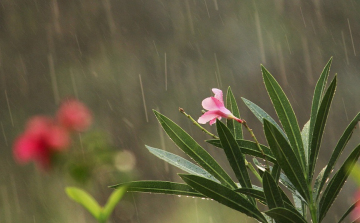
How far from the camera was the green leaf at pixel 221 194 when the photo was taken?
1.65 feet

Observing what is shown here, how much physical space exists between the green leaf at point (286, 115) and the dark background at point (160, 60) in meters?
2.86

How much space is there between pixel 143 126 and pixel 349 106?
1594 mm

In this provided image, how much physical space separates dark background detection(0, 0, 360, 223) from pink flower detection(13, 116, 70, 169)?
2.28 meters

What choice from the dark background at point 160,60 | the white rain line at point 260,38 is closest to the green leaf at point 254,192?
the dark background at point 160,60

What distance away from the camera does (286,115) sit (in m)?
0.56

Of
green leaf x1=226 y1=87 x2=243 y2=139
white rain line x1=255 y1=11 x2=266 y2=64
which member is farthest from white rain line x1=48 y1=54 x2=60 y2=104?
green leaf x1=226 y1=87 x2=243 y2=139

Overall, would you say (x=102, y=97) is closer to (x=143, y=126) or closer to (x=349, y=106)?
(x=143, y=126)

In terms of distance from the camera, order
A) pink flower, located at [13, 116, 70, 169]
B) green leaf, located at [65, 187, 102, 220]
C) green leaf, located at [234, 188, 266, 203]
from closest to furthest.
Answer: green leaf, located at [65, 187, 102, 220] → green leaf, located at [234, 188, 266, 203] → pink flower, located at [13, 116, 70, 169]

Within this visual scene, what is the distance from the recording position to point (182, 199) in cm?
288

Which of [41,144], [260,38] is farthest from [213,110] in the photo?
[260,38]

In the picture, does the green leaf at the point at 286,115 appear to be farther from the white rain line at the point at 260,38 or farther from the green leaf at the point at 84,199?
the white rain line at the point at 260,38

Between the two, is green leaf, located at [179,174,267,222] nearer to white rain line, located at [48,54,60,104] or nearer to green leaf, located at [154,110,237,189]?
green leaf, located at [154,110,237,189]

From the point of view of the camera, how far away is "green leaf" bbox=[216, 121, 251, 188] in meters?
0.50

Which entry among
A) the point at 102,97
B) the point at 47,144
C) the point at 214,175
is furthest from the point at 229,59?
the point at 214,175
